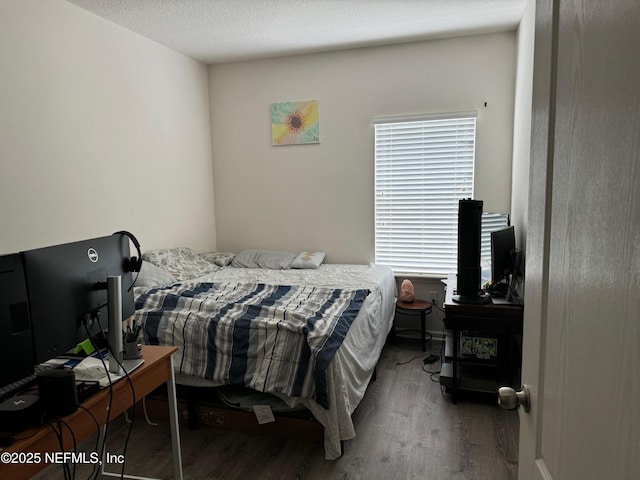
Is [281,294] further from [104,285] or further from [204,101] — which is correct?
[204,101]

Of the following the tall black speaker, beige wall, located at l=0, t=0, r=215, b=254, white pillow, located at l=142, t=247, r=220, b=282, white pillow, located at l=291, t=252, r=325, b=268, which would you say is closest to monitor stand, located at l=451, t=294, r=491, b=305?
the tall black speaker

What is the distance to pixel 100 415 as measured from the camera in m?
1.50

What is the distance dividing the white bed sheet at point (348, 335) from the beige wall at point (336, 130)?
0.56 m

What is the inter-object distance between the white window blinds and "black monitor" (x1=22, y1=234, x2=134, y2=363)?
114 inches

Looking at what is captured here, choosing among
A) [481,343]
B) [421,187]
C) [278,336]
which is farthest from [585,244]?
[421,187]

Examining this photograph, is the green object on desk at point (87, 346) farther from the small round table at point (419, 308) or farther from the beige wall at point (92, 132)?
the small round table at point (419, 308)

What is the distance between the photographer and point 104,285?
1571 mm

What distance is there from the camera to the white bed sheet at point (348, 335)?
7.34 feet

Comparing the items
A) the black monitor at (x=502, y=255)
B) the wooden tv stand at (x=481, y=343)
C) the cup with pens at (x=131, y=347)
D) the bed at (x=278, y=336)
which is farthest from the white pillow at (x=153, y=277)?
the black monitor at (x=502, y=255)

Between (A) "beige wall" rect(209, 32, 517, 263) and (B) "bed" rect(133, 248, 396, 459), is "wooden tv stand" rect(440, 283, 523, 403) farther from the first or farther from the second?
(A) "beige wall" rect(209, 32, 517, 263)

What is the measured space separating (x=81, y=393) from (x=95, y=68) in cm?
262

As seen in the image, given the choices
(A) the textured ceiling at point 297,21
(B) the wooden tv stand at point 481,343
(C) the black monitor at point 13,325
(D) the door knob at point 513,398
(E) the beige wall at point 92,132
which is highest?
(A) the textured ceiling at point 297,21

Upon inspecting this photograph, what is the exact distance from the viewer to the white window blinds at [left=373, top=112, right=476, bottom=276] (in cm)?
391

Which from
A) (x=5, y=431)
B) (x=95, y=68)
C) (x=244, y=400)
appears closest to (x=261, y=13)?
(x=95, y=68)
